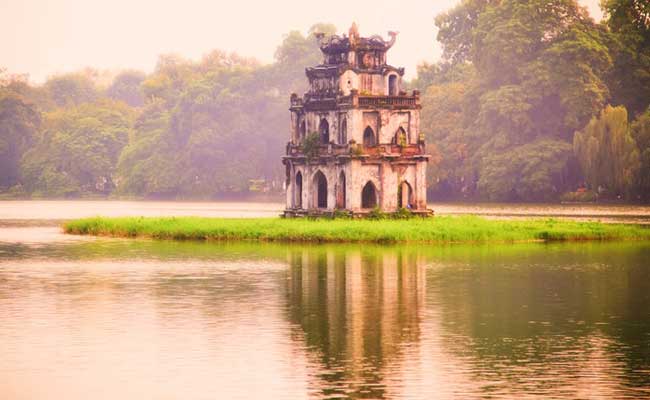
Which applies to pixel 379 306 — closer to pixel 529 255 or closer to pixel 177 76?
pixel 529 255

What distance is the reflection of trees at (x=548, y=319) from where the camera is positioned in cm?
2462

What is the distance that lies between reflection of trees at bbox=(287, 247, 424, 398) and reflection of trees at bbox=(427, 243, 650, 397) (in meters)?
1.11

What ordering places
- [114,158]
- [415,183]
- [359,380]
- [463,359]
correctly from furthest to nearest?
[114,158]
[415,183]
[463,359]
[359,380]

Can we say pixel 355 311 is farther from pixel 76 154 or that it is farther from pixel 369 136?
pixel 76 154

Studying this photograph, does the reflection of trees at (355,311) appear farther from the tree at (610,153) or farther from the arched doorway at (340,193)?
the tree at (610,153)

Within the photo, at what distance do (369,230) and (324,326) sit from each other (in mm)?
30996

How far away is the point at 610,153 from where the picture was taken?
10112 cm

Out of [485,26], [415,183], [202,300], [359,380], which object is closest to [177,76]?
[485,26]

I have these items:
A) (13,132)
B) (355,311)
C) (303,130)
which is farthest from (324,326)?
(13,132)

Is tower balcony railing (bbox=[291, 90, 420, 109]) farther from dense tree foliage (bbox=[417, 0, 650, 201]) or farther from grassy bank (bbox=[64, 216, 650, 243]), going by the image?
dense tree foliage (bbox=[417, 0, 650, 201])

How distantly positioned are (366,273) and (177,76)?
142443 millimetres

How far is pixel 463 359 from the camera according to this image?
2650cm

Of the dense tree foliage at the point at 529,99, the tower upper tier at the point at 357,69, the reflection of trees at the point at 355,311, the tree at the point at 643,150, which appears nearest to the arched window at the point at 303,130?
the tower upper tier at the point at 357,69

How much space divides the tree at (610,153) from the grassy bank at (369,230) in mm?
30103
